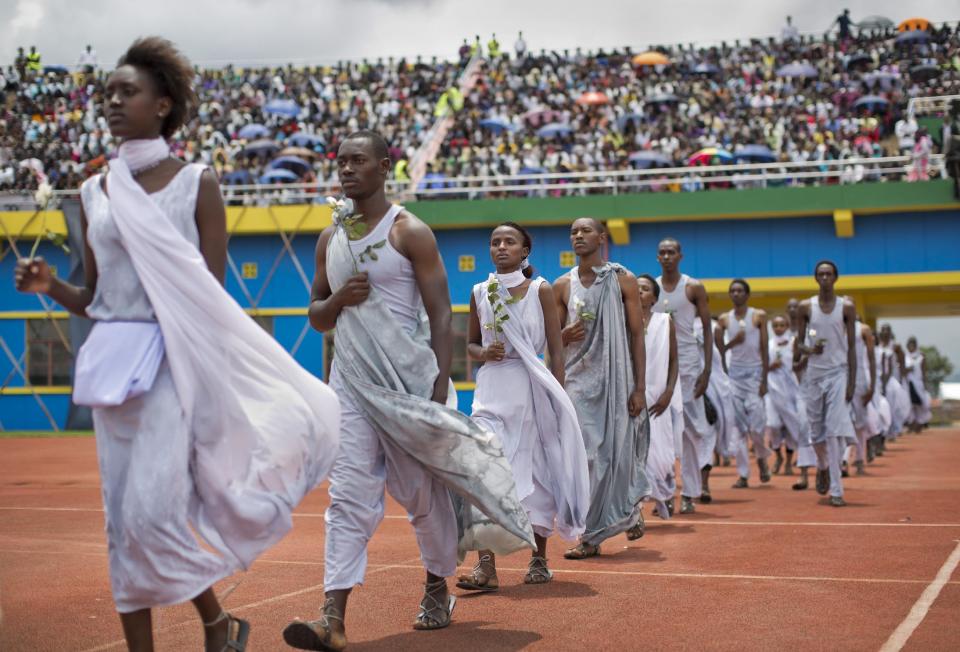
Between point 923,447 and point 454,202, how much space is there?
39.9 ft

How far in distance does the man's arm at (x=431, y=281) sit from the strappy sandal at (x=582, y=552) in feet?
10.3

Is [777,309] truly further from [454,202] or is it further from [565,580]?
[565,580]

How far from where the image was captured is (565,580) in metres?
7.50

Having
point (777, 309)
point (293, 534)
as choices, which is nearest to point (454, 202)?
point (777, 309)

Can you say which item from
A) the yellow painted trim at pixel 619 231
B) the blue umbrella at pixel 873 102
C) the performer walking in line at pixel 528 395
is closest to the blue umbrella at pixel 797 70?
the blue umbrella at pixel 873 102

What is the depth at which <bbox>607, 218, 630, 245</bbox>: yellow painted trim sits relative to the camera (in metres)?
30.4

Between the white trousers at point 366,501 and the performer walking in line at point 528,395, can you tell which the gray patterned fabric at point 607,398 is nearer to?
the performer walking in line at point 528,395

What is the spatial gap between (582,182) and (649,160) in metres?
1.76

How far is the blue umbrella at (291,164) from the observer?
110 feet

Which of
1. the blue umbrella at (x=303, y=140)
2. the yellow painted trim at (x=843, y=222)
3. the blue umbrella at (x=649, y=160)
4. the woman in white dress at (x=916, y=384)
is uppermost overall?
the blue umbrella at (x=303, y=140)

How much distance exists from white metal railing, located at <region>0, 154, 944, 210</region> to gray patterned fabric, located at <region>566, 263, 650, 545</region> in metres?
19.9

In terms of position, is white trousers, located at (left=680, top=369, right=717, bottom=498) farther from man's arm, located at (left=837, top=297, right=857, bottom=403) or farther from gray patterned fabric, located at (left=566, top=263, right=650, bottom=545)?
gray patterned fabric, located at (left=566, top=263, right=650, bottom=545)

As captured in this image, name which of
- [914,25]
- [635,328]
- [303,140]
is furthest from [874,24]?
[635,328]

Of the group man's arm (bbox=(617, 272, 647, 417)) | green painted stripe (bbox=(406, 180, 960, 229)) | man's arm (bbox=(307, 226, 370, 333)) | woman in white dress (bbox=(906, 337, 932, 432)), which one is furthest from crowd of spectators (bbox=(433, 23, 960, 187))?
man's arm (bbox=(307, 226, 370, 333))
